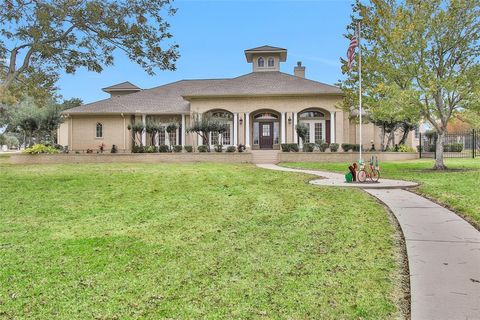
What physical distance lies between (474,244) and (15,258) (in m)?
6.57

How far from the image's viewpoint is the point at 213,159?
27312 millimetres

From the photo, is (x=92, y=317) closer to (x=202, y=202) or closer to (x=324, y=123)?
(x=202, y=202)

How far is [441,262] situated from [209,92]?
2857 centimetres

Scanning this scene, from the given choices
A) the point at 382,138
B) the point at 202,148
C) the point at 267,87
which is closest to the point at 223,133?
the point at 202,148

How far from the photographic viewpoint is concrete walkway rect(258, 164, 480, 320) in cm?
Answer: 381

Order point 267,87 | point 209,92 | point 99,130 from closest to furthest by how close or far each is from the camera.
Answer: point 209,92
point 267,87
point 99,130

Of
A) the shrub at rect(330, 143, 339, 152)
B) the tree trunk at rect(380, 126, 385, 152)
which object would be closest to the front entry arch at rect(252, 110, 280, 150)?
the shrub at rect(330, 143, 339, 152)

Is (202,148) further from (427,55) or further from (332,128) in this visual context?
(427,55)

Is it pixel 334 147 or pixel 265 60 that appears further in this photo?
pixel 265 60

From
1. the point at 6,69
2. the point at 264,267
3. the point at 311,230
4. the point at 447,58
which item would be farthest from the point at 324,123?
the point at 264,267

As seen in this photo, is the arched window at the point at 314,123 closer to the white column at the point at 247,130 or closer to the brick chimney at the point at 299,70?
the white column at the point at 247,130

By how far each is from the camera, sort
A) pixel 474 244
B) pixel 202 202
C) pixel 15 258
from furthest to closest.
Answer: pixel 202 202, pixel 474 244, pixel 15 258

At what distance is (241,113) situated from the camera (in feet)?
107

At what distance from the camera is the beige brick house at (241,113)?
105ft
